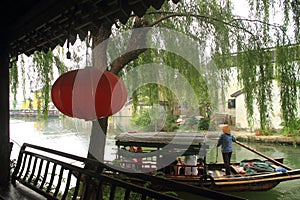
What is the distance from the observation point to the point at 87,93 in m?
1.08

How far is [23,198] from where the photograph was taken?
185 centimetres

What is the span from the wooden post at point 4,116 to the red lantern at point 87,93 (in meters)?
1.17

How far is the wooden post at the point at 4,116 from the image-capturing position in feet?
6.81

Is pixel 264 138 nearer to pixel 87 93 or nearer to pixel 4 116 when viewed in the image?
pixel 4 116

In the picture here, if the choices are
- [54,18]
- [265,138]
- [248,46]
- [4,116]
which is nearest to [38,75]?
[4,116]

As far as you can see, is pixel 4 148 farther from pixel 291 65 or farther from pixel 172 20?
pixel 291 65

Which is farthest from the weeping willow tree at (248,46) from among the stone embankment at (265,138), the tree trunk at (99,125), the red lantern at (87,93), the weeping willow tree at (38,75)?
the stone embankment at (265,138)

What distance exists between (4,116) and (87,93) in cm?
138

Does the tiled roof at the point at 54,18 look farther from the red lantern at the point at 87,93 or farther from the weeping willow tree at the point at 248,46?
the weeping willow tree at the point at 248,46

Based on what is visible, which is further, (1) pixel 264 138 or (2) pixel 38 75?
(1) pixel 264 138

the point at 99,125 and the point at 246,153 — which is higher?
the point at 99,125

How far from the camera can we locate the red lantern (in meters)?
1.09

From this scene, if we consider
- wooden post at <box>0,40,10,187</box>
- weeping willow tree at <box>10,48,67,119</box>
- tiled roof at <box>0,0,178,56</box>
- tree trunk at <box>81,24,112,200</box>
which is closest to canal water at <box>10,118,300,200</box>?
weeping willow tree at <box>10,48,67,119</box>

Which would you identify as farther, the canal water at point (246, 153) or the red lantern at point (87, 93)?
the canal water at point (246, 153)
